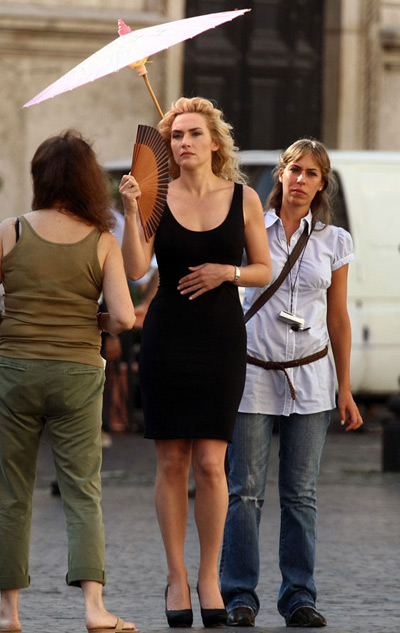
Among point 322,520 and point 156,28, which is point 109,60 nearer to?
point 156,28

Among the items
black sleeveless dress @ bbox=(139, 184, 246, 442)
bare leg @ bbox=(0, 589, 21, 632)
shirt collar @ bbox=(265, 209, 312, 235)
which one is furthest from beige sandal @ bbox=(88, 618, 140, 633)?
shirt collar @ bbox=(265, 209, 312, 235)

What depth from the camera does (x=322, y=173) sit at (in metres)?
6.05

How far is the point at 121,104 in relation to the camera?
1719 cm

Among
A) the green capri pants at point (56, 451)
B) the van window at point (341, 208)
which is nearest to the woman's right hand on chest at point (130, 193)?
the green capri pants at point (56, 451)

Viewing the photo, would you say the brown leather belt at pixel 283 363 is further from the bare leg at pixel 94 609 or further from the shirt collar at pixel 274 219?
the bare leg at pixel 94 609

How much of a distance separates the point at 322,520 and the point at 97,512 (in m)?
3.43

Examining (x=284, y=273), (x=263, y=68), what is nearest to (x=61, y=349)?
(x=284, y=273)

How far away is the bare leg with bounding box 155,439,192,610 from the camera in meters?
5.71

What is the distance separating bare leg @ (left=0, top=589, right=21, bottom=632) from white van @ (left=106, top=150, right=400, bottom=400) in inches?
293

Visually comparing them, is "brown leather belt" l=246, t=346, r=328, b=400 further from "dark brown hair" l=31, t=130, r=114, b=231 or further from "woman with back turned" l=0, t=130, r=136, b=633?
"dark brown hair" l=31, t=130, r=114, b=231

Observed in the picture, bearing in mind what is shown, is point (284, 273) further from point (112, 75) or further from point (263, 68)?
point (263, 68)

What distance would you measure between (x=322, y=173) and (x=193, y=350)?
897 mm

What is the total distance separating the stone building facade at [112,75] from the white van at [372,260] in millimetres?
4120

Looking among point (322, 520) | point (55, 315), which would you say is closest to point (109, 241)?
point (55, 315)
